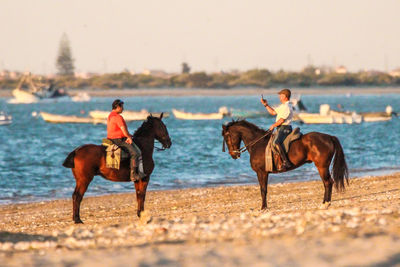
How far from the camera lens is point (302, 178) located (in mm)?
30609

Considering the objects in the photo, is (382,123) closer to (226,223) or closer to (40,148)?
(40,148)

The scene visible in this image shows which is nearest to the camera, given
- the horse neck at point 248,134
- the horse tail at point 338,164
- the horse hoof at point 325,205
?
the horse hoof at point 325,205

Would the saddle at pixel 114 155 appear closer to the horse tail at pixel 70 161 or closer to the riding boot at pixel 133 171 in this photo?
the riding boot at pixel 133 171

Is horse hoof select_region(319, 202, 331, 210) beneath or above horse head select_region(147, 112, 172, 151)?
beneath

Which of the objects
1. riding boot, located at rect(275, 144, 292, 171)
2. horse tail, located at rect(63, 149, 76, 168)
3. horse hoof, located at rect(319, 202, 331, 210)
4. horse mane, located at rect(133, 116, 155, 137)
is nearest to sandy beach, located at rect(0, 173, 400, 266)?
horse hoof, located at rect(319, 202, 331, 210)

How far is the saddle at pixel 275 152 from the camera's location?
17.2m

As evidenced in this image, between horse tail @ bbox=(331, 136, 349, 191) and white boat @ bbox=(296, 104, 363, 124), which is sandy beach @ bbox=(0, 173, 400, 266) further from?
white boat @ bbox=(296, 104, 363, 124)

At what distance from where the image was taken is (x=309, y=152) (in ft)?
56.9

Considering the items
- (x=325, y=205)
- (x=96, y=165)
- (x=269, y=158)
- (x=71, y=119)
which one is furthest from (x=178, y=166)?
(x=71, y=119)

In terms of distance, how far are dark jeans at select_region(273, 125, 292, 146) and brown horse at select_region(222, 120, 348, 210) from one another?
240 millimetres

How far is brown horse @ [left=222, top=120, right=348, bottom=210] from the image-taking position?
17.2 meters

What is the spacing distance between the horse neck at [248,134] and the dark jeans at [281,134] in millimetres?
635

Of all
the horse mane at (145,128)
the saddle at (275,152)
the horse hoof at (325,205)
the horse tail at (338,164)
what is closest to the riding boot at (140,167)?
the horse mane at (145,128)

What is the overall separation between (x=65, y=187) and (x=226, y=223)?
710 inches
